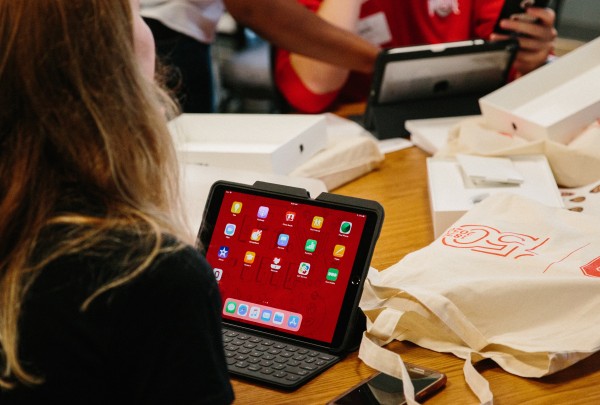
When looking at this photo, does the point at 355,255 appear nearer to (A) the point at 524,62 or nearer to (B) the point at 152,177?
(B) the point at 152,177

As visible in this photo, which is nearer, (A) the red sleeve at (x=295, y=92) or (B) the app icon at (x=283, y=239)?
(B) the app icon at (x=283, y=239)

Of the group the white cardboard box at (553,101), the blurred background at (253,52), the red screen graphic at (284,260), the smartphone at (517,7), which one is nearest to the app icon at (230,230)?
the red screen graphic at (284,260)

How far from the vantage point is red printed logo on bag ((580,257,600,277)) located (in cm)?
113

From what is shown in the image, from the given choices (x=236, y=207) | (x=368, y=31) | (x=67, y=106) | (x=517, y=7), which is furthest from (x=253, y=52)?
(x=67, y=106)

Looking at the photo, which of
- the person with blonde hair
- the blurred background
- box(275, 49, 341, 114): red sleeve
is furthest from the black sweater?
the blurred background

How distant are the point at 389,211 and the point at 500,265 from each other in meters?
0.44

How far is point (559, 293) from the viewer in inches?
43.3

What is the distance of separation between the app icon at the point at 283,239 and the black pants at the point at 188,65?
3.74 feet

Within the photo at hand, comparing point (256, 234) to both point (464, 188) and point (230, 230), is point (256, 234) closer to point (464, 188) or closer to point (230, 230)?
point (230, 230)

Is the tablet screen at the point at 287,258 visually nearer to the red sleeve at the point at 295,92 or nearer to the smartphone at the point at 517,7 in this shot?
the red sleeve at the point at 295,92

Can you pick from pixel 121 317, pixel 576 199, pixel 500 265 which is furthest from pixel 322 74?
pixel 121 317

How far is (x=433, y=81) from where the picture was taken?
1987 millimetres

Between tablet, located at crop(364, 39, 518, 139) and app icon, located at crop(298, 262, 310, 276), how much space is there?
2.71 feet

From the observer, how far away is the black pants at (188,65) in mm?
2316
